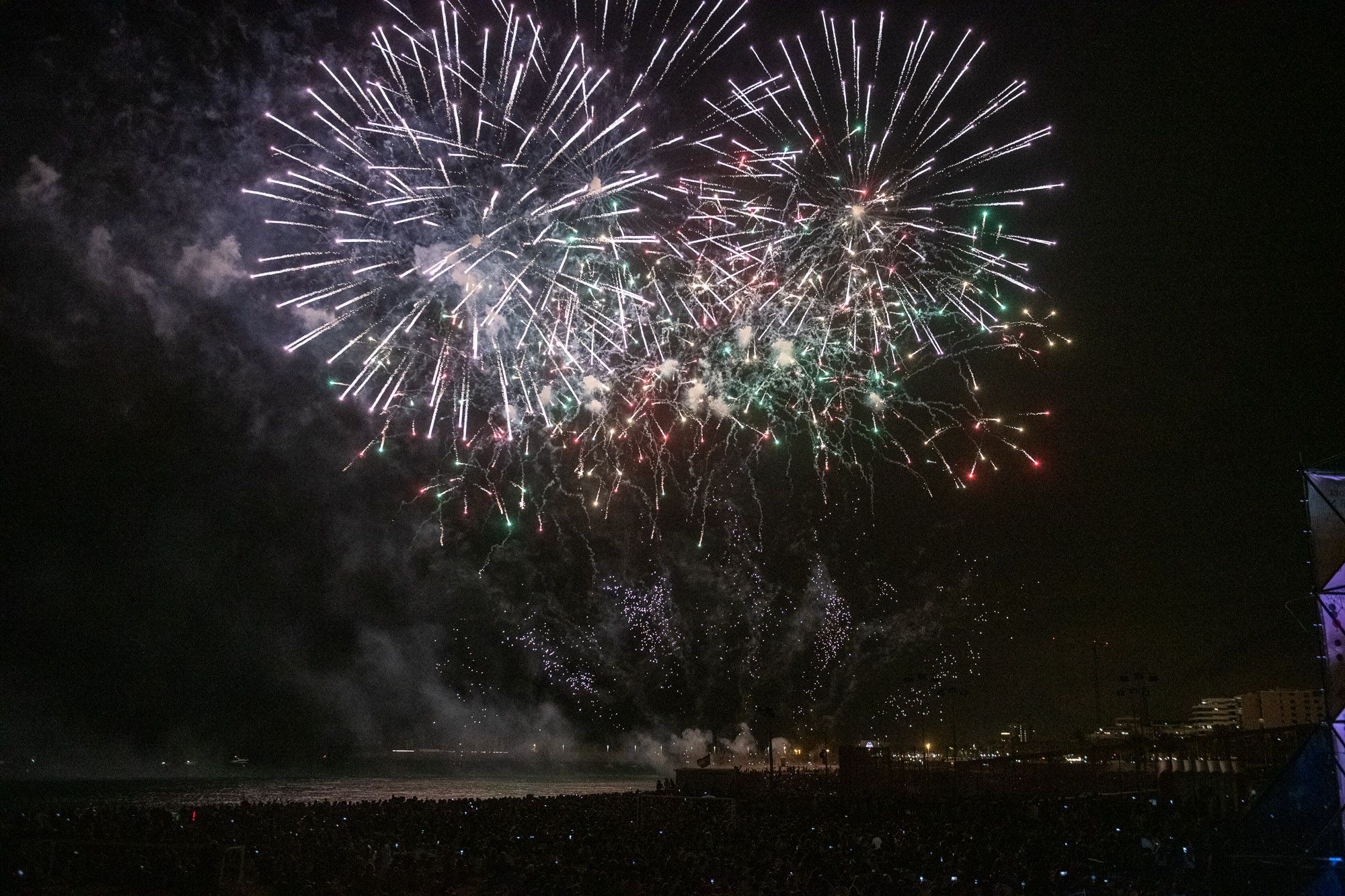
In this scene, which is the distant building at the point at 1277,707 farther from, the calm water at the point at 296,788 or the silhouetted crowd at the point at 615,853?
the silhouetted crowd at the point at 615,853

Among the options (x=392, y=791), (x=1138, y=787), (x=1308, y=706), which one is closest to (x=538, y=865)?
(x=1138, y=787)

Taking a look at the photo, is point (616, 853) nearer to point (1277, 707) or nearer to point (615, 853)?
point (615, 853)

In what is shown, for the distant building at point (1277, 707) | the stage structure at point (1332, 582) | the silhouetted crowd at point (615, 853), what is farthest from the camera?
the distant building at point (1277, 707)

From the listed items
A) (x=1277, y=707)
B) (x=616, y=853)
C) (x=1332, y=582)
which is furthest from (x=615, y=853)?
(x=1277, y=707)

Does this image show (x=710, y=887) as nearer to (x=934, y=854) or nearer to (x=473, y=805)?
(x=934, y=854)

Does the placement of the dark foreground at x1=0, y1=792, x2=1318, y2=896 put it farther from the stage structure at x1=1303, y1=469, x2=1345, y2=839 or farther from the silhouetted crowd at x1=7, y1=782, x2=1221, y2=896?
the stage structure at x1=1303, y1=469, x2=1345, y2=839

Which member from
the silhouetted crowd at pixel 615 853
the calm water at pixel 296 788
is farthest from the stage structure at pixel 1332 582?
the calm water at pixel 296 788

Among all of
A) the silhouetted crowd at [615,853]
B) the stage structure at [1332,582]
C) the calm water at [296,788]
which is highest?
the stage structure at [1332,582]
